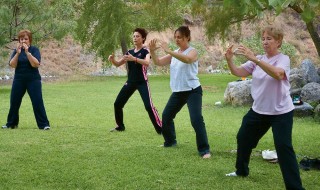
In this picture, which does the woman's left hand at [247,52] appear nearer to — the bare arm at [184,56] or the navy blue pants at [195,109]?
the bare arm at [184,56]

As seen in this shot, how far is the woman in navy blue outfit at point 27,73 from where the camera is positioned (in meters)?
8.43

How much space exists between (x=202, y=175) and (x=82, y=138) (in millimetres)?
3098

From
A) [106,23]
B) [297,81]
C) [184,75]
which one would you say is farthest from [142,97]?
[106,23]

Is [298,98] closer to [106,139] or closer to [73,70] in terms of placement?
[106,139]

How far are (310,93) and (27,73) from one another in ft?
24.3

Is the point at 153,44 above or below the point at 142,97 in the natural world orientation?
above

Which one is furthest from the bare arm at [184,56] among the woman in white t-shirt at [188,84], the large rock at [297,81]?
the large rock at [297,81]

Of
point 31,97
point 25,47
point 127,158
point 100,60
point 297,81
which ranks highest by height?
point 25,47

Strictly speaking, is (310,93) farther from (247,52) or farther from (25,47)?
(247,52)

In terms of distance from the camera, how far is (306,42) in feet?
155

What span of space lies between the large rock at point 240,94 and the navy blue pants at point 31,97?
6738mm

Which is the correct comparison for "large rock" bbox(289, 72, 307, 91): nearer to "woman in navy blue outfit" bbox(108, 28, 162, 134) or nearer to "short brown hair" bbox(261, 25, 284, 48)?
"woman in navy blue outfit" bbox(108, 28, 162, 134)

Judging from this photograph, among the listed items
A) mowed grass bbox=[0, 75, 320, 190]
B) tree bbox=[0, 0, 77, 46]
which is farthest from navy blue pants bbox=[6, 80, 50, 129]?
tree bbox=[0, 0, 77, 46]

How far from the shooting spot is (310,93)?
1275 centimetres
